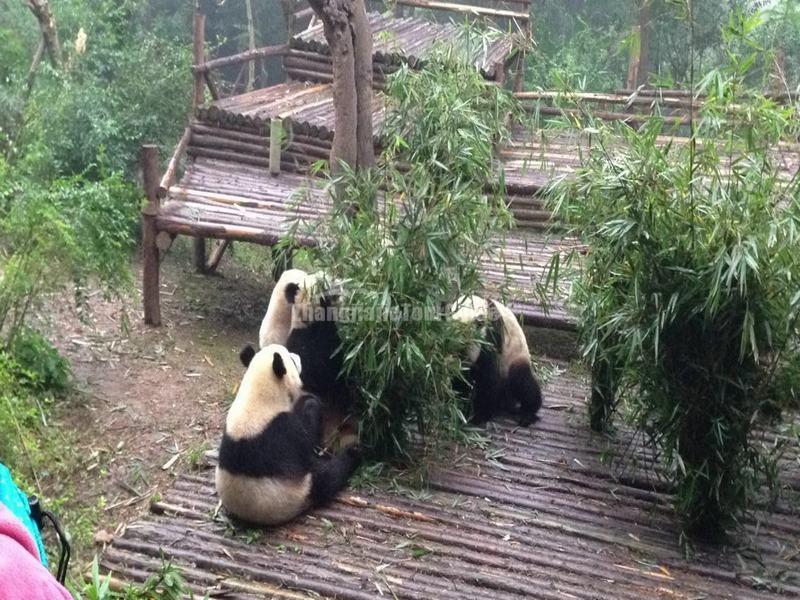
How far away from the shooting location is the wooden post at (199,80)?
7543 millimetres

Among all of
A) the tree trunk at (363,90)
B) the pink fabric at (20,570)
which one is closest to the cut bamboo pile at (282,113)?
the tree trunk at (363,90)

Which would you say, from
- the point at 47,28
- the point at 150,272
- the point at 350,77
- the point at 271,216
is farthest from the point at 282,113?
the point at 350,77

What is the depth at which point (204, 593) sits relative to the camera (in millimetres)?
3143

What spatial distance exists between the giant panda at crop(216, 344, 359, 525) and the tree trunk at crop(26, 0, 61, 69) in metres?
5.81

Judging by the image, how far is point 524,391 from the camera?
15.4 feet

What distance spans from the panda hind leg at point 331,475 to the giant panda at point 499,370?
0.90 m

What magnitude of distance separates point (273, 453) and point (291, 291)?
1.14m

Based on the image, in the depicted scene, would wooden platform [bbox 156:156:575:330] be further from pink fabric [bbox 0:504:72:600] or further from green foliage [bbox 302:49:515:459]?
pink fabric [bbox 0:504:72:600]

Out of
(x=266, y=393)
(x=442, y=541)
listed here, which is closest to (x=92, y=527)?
(x=266, y=393)

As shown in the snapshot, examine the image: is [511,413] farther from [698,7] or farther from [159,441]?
[698,7]

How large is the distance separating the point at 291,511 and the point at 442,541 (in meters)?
0.66

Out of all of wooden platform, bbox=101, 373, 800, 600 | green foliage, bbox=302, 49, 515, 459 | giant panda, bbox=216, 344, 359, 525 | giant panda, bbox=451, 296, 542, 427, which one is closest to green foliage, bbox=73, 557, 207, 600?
wooden platform, bbox=101, 373, 800, 600

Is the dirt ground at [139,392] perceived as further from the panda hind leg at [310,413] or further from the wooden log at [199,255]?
Answer: the panda hind leg at [310,413]

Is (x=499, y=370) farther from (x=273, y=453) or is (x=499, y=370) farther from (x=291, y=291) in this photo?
(x=273, y=453)
